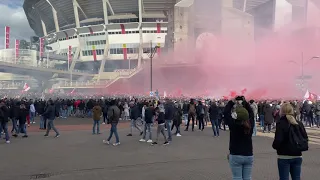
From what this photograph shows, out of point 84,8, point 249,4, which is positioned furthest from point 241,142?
point 84,8

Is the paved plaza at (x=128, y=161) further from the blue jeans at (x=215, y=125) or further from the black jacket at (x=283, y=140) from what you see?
the black jacket at (x=283, y=140)

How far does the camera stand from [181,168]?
21.4ft

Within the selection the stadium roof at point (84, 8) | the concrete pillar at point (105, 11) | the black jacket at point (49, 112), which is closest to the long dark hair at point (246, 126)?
the black jacket at point (49, 112)

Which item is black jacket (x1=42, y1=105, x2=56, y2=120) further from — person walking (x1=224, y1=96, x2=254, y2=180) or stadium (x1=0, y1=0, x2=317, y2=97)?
stadium (x1=0, y1=0, x2=317, y2=97)

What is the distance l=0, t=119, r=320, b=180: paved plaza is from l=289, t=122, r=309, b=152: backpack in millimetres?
2445

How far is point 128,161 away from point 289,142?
15.1 feet

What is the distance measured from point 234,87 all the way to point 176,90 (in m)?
8.67

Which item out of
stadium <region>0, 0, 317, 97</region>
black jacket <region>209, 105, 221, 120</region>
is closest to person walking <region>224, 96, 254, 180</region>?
black jacket <region>209, 105, 221, 120</region>

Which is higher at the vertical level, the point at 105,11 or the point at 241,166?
the point at 105,11

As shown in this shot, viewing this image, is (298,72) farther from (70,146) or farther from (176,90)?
(70,146)

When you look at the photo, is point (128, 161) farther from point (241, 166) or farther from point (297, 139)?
point (297, 139)

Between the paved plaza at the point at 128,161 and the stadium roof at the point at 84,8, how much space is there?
60.6 metres

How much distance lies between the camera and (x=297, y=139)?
348cm

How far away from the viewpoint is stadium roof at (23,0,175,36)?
70438mm
